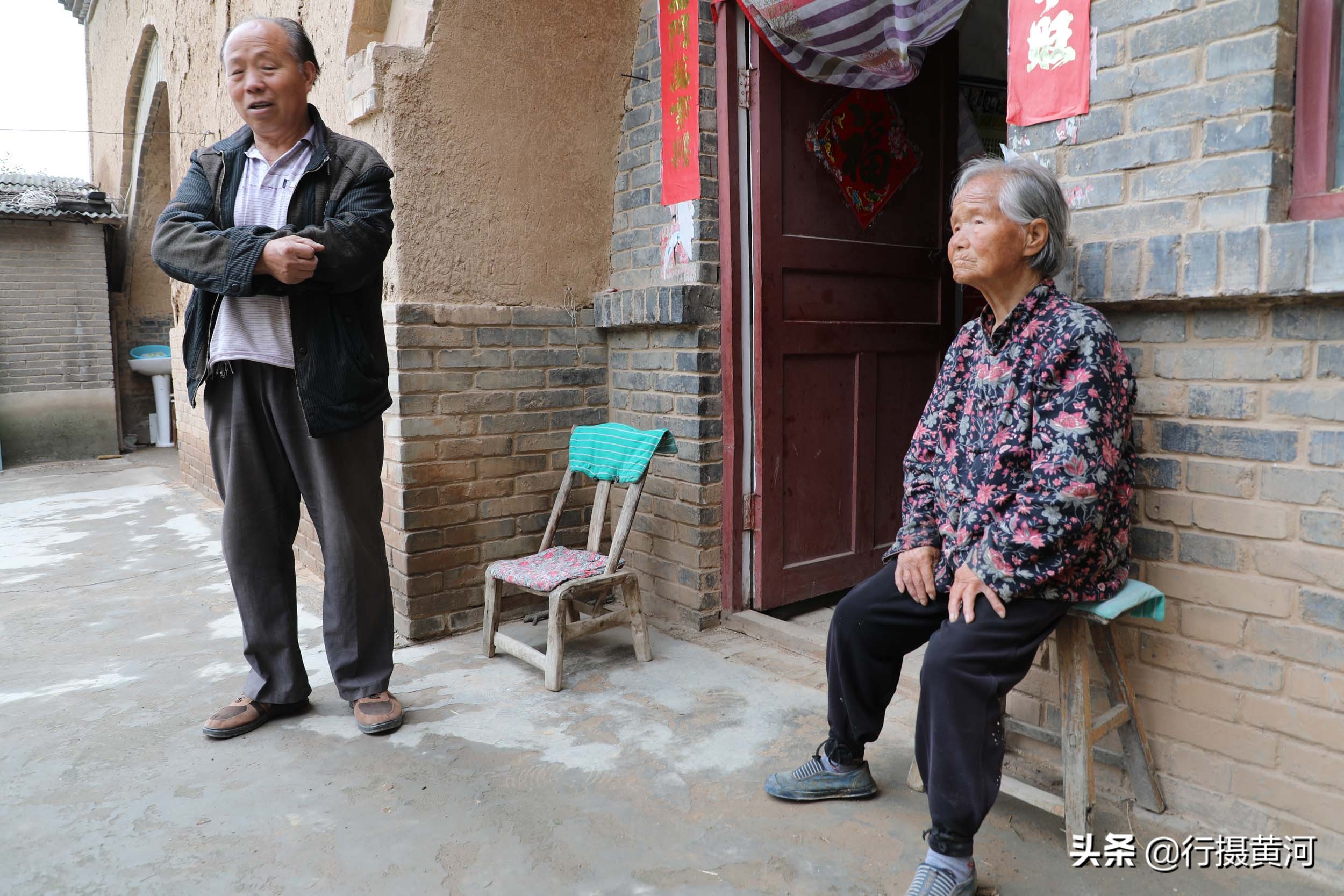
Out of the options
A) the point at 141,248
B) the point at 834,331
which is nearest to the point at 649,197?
the point at 834,331

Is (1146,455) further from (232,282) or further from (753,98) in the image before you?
(232,282)

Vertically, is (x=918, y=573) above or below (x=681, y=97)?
below

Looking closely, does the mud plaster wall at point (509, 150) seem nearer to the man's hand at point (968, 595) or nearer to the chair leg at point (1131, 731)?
the man's hand at point (968, 595)

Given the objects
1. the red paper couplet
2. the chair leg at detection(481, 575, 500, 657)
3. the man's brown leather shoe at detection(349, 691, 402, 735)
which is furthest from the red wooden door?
the man's brown leather shoe at detection(349, 691, 402, 735)

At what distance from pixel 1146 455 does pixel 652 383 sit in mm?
2128

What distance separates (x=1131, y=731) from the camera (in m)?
2.23

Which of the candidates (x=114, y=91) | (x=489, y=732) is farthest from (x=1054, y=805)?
(x=114, y=91)

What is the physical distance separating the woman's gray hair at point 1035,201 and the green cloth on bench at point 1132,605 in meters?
0.75

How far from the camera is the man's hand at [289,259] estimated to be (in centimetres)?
248

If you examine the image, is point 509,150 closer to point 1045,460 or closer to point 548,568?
point 548,568

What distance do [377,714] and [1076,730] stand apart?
201 centimetres

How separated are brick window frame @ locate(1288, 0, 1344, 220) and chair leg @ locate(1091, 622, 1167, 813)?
106 centimetres

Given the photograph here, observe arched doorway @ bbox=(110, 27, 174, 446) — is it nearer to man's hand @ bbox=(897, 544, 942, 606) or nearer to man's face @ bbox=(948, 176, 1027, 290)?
man's face @ bbox=(948, 176, 1027, 290)

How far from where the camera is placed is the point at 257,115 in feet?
8.68
